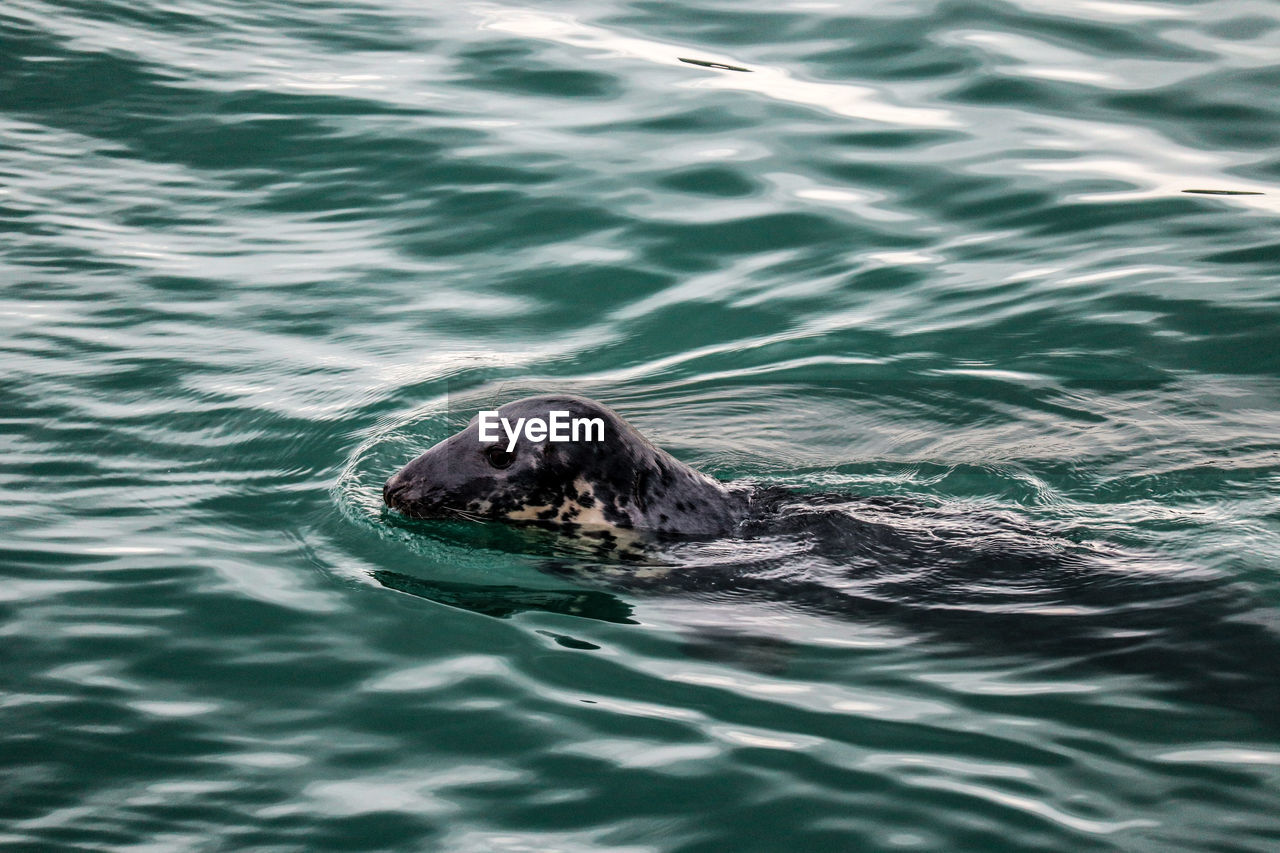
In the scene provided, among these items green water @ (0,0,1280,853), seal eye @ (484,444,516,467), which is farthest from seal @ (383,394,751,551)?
green water @ (0,0,1280,853)

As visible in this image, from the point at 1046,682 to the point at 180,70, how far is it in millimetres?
12348

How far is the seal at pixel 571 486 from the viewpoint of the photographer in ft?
23.4

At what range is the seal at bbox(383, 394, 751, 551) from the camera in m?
7.12

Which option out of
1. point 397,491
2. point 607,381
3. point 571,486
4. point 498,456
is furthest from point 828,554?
point 607,381

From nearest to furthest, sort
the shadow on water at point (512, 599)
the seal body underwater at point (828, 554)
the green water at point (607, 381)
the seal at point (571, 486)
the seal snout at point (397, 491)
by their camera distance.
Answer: the green water at point (607, 381) < the seal body underwater at point (828, 554) < the shadow on water at point (512, 599) < the seal at point (571, 486) < the seal snout at point (397, 491)

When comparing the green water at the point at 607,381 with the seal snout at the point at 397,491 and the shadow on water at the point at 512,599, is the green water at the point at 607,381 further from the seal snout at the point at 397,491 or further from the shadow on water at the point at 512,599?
the seal snout at the point at 397,491

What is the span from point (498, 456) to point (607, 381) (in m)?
2.49

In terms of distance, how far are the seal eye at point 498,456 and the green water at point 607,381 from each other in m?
0.46

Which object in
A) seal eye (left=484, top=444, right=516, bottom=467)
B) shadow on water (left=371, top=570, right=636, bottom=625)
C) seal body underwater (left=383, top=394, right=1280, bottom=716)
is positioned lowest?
shadow on water (left=371, top=570, right=636, bottom=625)

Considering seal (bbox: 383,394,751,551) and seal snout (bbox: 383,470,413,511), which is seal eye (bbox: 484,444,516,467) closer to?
seal (bbox: 383,394,751,551)

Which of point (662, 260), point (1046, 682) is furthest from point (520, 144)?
point (1046, 682)

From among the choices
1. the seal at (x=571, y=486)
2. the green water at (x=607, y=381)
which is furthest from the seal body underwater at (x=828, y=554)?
the green water at (x=607, y=381)

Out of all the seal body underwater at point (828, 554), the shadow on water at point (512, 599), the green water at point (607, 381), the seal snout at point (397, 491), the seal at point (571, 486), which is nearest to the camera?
the green water at point (607, 381)

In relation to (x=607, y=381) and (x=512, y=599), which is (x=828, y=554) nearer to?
(x=512, y=599)
